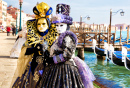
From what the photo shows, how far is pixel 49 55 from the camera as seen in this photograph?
3.07 meters

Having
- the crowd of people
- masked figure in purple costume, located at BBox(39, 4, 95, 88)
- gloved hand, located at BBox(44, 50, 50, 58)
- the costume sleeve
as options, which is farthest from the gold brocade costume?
the costume sleeve

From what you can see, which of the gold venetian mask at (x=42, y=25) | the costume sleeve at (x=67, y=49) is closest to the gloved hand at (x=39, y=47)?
the gold venetian mask at (x=42, y=25)

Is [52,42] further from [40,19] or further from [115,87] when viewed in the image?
[115,87]

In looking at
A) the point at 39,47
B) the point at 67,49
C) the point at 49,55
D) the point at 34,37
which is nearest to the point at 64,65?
the point at 67,49

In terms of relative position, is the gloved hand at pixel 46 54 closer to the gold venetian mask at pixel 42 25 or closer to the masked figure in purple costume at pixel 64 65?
the masked figure in purple costume at pixel 64 65

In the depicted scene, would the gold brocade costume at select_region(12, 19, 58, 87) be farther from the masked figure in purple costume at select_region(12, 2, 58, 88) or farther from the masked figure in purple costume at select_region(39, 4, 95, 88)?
the masked figure in purple costume at select_region(39, 4, 95, 88)

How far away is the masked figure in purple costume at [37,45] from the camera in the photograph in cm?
314

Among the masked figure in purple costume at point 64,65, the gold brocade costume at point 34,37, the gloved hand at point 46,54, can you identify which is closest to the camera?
the masked figure in purple costume at point 64,65

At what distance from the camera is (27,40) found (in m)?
3.25

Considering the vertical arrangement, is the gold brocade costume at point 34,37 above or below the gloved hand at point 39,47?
above

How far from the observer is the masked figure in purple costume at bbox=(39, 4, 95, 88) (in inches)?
106

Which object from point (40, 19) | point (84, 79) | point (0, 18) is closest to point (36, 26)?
point (40, 19)

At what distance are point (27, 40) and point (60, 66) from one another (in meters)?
0.74

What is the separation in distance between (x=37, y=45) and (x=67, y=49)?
23.8 inches
